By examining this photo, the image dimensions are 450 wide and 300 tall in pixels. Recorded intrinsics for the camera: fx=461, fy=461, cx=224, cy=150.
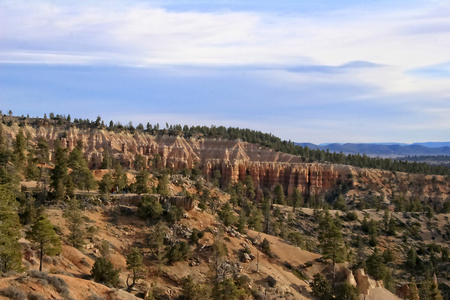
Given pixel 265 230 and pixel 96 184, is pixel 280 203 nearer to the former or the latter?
pixel 265 230

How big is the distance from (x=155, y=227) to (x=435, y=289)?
126 feet

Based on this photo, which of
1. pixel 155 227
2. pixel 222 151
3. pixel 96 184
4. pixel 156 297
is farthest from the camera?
pixel 222 151

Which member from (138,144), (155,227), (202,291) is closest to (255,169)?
(138,144)

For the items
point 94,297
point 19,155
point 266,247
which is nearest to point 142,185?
point 266,247

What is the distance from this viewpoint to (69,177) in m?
62.2

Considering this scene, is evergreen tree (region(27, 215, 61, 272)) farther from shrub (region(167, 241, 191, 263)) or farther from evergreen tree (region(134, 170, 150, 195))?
evergreen tree (region(134, 170, 150, 195))

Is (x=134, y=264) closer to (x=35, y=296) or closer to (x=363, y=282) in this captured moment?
(x=35, y=296)

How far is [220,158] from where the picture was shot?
156m

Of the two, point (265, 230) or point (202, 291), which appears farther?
point (265, 230)

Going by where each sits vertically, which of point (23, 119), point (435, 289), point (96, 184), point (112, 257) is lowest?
point (435, 289)

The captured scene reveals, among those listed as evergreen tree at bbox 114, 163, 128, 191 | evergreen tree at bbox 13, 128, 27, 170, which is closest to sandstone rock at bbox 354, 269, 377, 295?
evergreen tree at bbox 114, 163, 128, 191

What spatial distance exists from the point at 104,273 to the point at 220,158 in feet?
374

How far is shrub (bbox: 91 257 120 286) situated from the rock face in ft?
303

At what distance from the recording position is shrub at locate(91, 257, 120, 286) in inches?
1671
